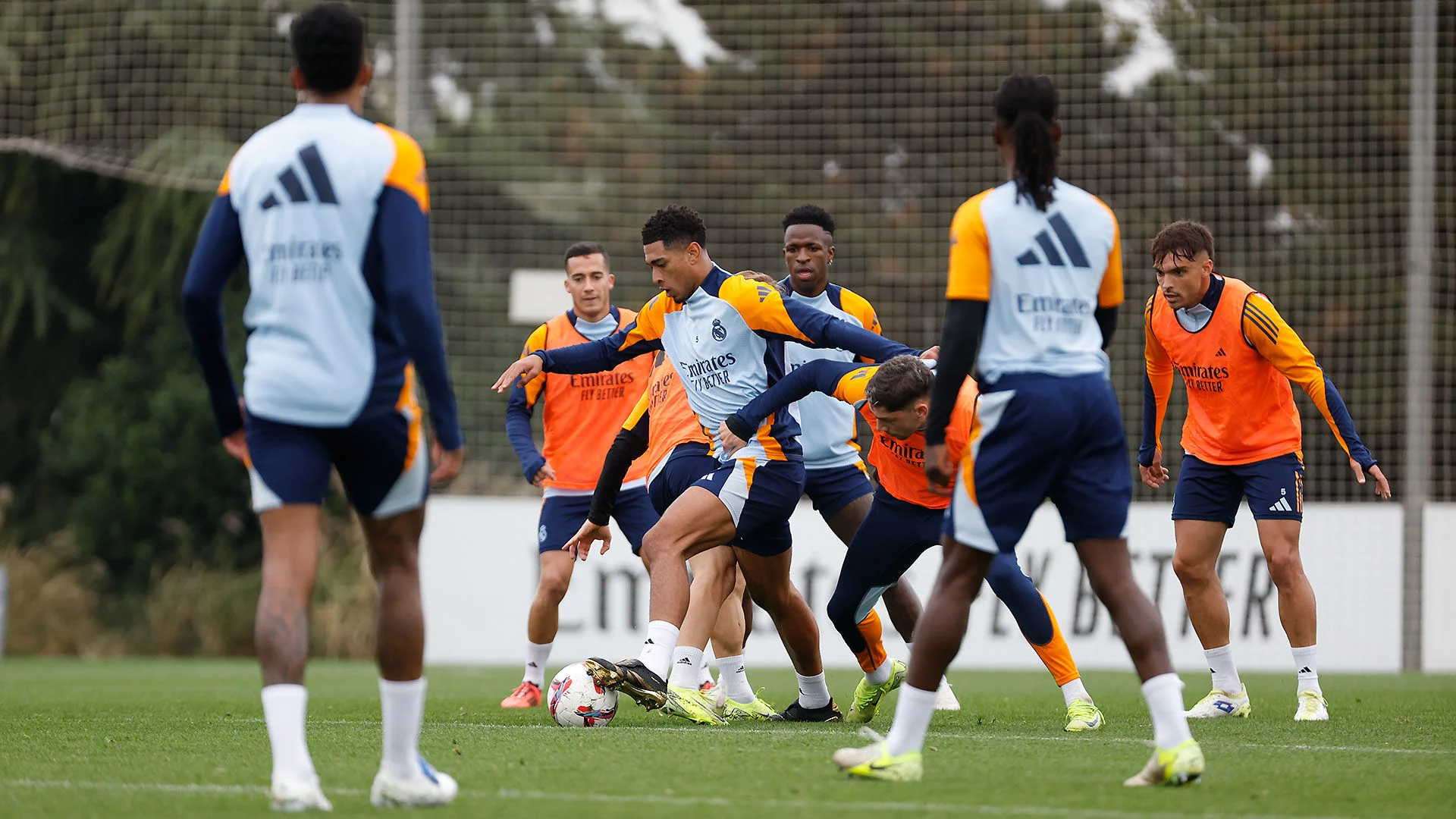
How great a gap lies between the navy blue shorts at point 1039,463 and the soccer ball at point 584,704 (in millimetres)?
2697

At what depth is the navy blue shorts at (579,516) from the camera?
9188 millimetres

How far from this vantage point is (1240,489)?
323 inches

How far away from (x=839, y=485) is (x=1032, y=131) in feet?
12.1

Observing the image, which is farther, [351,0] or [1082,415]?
[351,0]

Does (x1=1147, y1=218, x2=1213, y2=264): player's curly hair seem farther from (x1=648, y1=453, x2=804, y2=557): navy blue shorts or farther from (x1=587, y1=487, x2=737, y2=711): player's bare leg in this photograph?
(x1=587, y1=487, x2=737, y2=711): player's bare leg

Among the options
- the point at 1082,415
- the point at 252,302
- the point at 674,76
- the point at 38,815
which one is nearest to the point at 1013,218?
the point at 1082,415

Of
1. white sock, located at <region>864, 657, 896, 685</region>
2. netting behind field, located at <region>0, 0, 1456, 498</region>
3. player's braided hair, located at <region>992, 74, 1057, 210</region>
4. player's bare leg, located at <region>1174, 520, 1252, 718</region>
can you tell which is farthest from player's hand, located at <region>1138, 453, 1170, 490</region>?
netting behind field, located at <region>0, 0, 1456, 498</region>

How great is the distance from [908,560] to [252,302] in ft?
11.3

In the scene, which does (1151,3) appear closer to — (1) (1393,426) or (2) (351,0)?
(1) (1393,426)

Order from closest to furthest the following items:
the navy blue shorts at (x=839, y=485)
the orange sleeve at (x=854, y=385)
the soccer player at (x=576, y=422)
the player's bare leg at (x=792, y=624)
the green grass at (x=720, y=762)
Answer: the green grass at (x=720, y=762) → the orange sleeve at (x=854, y=385) → the player's bare leg at (x=792, y=624) → the navy blue shorts at (x=839, y=485) → the soccer player at (x=576, y=422)

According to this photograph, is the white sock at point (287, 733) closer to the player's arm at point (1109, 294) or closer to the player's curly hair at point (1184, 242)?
the player's arm at point (1109, 294)

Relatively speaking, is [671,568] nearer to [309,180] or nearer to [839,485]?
[839,485]

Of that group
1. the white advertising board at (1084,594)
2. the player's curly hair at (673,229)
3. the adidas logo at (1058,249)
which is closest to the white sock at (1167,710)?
the adidas logo at (1058,249)

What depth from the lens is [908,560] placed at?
7.07m
